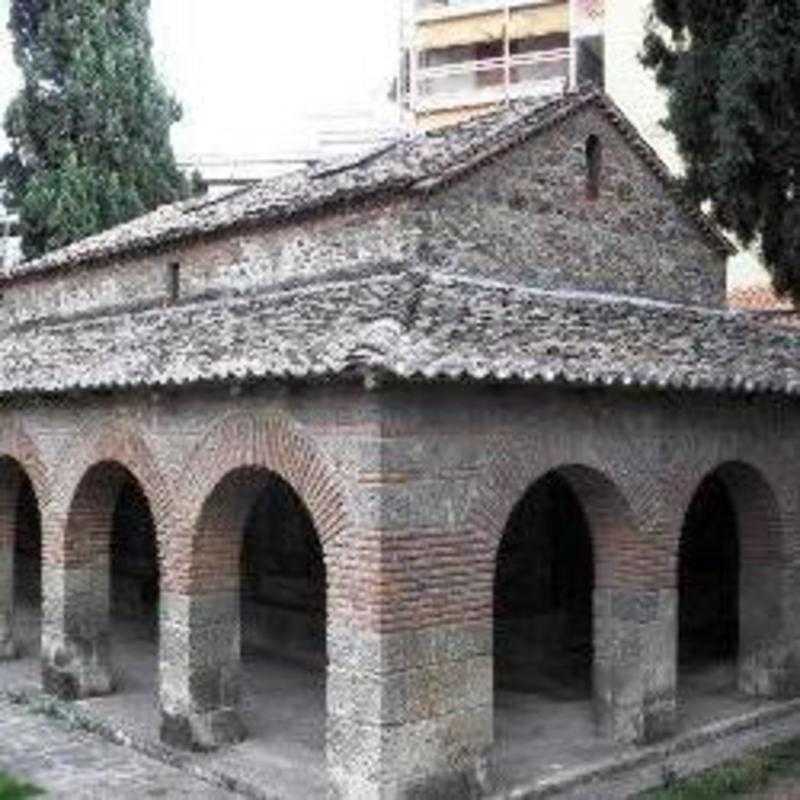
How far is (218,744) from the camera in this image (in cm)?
1146

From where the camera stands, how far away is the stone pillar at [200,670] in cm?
1139

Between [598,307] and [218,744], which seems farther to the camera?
[598,307]

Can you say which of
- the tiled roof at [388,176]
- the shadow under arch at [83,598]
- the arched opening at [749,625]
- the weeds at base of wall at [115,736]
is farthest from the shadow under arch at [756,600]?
the shadow under arch at [83,598]

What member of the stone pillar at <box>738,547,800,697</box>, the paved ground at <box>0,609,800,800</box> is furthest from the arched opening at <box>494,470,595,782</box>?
the stone pillar at <box>738,547,800,697</box>

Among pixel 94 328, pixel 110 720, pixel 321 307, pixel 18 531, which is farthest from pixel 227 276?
pixel 18 531

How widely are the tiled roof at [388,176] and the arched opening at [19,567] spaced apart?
2.95 metres

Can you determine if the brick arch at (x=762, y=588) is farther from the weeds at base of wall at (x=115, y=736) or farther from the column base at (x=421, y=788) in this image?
the weeds at base of wall at (x=115, y=736)

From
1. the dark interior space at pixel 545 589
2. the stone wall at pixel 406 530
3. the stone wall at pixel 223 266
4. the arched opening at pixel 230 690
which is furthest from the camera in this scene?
the dark interior space at pixel 545 589

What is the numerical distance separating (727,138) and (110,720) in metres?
7.52

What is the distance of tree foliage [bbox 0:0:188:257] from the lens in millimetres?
22891

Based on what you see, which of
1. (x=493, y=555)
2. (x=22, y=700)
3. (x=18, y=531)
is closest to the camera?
(x=493, y=555)

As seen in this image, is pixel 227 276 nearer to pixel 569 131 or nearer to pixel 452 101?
pixel 569 131

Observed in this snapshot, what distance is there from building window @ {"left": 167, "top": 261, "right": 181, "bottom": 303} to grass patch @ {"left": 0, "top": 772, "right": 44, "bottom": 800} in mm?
5995

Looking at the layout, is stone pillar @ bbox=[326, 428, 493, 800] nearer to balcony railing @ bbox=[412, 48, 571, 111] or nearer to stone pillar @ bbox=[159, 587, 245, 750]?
stone pillar @ bbox=[159, 587, 245, 750]
